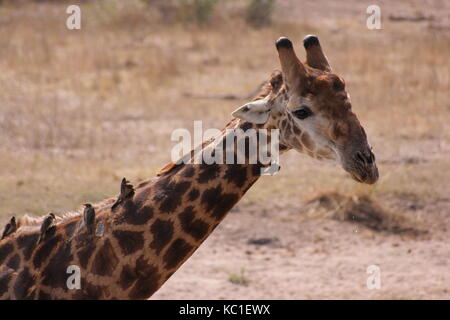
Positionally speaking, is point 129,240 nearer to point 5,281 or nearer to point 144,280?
point 144,280

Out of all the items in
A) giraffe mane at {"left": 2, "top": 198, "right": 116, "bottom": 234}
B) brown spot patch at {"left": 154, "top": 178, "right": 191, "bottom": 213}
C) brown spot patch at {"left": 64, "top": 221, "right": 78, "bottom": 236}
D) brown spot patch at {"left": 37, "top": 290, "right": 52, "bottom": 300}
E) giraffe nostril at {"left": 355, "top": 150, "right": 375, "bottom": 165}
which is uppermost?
giraffe nostril at {"left": 355, "top": 150, "right": 375, "bottom": 165}

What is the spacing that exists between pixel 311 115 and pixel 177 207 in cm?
87

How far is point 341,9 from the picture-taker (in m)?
25.7

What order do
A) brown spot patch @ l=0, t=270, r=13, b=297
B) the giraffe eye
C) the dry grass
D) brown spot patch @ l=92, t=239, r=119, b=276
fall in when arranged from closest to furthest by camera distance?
the giraffe eye
brown spot patch @ l=92, t=239, r=119, b=276
brown spot patch @ l=0, t=270, r=13, b=297
the dry grass

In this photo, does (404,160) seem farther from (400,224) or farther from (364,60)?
(364,60)

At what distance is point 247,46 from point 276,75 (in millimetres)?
15762

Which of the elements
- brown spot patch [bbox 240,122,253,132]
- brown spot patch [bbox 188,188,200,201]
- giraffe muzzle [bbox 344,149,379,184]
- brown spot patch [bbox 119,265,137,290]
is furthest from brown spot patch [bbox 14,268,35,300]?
giraffe muzzle [bbox 344,149,379,184]

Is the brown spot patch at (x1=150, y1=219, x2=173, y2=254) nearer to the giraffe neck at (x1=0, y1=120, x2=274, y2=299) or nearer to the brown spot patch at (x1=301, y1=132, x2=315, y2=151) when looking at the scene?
the giraffe neck at (x1=0, y1=120, x2=274, y2=299)

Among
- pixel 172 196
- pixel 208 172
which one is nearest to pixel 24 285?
pixel 172 196

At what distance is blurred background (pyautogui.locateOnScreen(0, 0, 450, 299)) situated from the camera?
938 centimetres

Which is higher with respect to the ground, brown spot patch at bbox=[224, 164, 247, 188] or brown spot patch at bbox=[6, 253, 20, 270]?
brown spot patch at bbox=[224, 164, 247, 188]

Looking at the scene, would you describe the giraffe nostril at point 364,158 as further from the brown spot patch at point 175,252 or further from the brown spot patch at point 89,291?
the brown spot patch at point 89,291

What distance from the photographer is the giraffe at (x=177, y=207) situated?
190 inches

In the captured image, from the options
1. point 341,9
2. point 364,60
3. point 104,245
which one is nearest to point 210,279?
point 104,245
